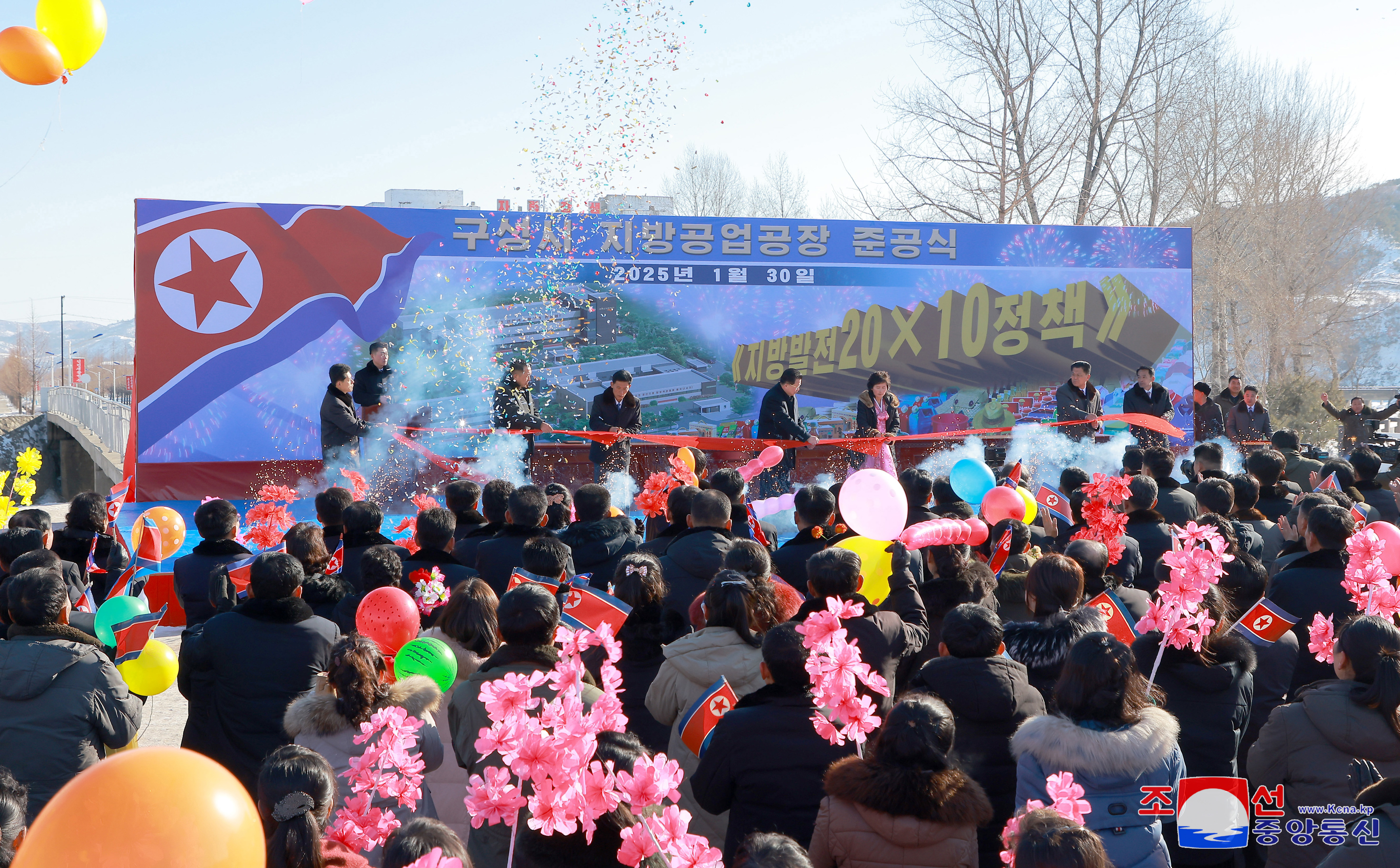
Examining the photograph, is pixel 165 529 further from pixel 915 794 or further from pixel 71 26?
pixel 915 794

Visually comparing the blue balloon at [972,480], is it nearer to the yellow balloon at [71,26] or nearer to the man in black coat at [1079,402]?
the man in black coat at [1079,402]

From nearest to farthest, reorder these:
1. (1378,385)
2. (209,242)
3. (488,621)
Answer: (488,621)
(209,242)
(1378,385)

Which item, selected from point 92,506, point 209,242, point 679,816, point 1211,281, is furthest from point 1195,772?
point 1211,281

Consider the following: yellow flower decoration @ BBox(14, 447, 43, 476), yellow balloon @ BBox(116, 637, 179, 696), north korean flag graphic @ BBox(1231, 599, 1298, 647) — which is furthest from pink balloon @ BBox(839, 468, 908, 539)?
yellow flower decoration @ BBox(14, 447, 43, 476)

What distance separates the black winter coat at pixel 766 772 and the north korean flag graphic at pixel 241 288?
31.3 feet

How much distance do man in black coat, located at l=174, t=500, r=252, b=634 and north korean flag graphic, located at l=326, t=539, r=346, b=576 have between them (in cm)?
40

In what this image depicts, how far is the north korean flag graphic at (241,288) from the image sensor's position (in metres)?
10.7

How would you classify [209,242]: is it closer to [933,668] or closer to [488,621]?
[488,621]

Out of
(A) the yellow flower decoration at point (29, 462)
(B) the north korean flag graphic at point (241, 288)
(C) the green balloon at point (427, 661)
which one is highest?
(B) the north korean flag graphic at point (241, 288)

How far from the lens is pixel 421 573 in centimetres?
473

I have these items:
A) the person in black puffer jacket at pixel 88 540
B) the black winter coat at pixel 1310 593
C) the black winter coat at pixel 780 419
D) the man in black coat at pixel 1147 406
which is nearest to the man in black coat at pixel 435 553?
the person in black puffer jacket at pixel 88 540

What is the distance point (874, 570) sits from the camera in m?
4.69

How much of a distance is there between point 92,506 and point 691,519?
3544 millimetres

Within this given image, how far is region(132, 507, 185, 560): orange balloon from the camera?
6.31 m
